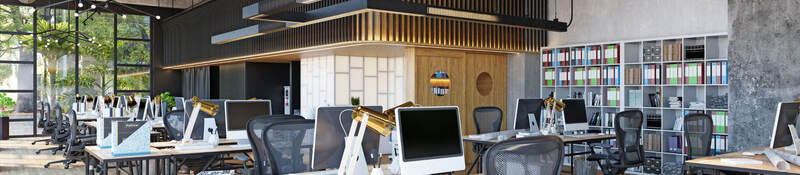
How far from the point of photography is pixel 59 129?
420 inches

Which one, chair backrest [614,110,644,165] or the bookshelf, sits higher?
the bookshelf

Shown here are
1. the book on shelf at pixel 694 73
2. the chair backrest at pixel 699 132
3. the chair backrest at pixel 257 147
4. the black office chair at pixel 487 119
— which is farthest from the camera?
the book on shelf at pixel 694 73

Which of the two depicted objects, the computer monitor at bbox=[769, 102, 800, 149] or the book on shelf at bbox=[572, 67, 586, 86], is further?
the book on shelf at bbox=[572, 67, 586, 86]

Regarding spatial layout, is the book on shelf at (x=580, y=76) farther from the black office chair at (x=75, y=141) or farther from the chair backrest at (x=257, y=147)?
the black office chair at (x=75, y=141)

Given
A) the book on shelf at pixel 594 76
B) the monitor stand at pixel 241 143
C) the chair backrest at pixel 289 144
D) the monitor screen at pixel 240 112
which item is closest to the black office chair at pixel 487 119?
the book on shelf at pixel 594 76

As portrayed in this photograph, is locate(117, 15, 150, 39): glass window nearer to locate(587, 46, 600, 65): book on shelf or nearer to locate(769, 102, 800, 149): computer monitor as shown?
locate(587, 46, 600, 65): book on shelf

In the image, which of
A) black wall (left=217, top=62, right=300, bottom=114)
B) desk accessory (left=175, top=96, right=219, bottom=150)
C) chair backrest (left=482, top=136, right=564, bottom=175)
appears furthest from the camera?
black wall (left=217, top=62, right=300, bottom=114)

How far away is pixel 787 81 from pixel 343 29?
5.44m

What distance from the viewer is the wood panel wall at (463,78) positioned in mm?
9594

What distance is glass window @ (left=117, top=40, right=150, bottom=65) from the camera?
17188 millimetres

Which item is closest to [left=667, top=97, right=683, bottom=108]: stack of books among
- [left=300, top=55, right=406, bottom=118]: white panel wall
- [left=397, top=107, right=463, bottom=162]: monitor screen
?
[left=300, top=55, right=406, bottom=118]: white panel wall

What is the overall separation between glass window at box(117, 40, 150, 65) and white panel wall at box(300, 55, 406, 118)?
8.25 meters

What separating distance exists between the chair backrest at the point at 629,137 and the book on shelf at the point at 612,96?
240 cm

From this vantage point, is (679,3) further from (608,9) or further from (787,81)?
(787,81)
